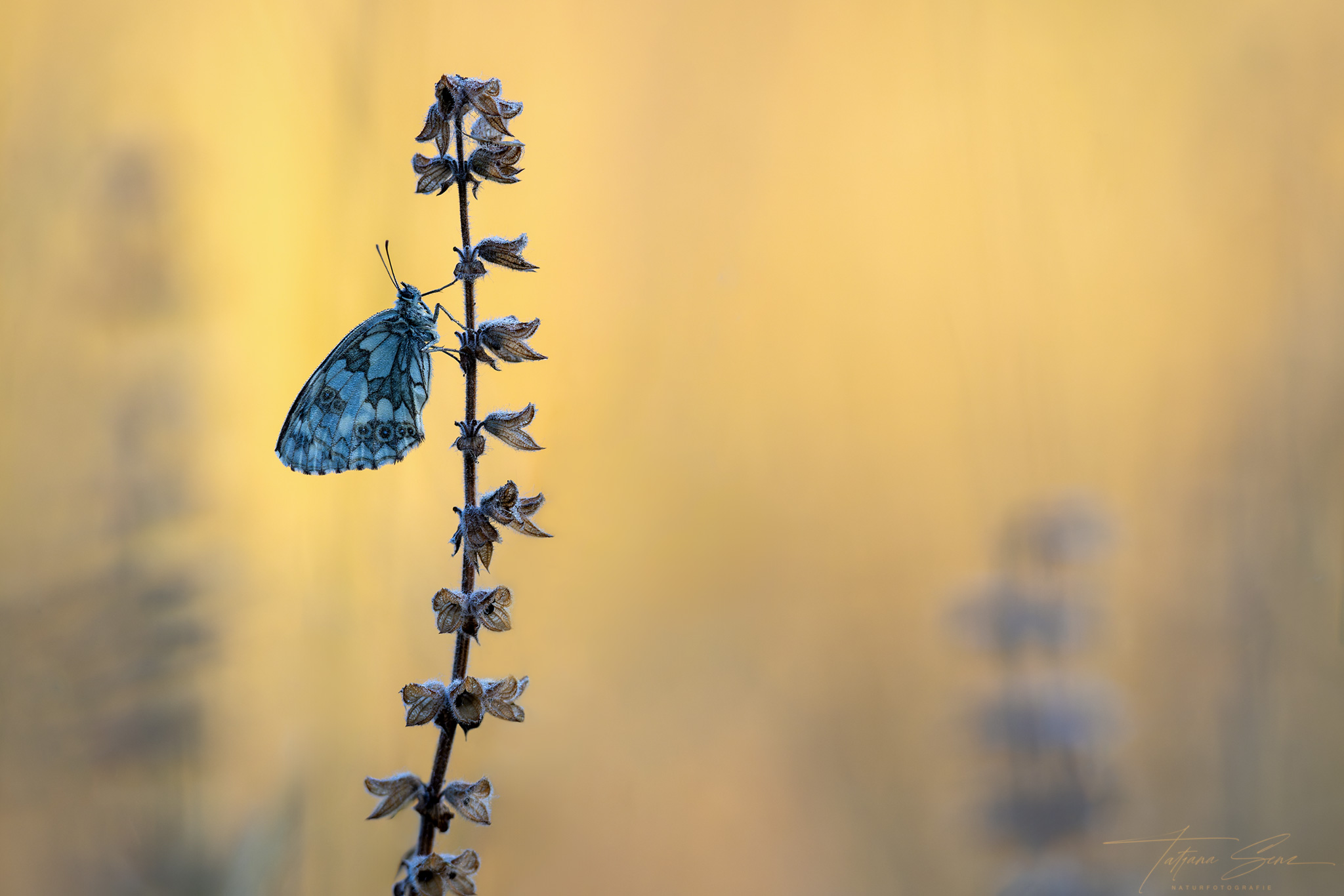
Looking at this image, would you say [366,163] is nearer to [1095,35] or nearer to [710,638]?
[710,638]

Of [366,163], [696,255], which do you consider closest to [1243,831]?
[696,255]

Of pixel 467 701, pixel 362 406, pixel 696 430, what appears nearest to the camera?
pixel 467 701

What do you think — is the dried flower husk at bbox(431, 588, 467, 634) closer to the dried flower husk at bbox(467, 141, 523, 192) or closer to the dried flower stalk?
the dried flower stalk

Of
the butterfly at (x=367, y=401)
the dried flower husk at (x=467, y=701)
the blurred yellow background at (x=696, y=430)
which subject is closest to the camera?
the dried flower husk at (x=467, y=701)

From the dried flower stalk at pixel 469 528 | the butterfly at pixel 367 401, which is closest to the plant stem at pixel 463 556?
the dried flower stalk at pixel 469 528

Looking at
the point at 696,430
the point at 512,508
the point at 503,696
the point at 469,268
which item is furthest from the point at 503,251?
the point at 696,430

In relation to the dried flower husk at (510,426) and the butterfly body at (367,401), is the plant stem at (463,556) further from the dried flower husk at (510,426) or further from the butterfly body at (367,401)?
the butterfly body at (367,401)

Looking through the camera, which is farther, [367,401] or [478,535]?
[367,401]

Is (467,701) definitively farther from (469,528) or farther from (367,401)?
(367,401)
